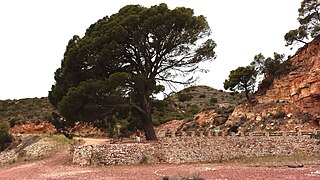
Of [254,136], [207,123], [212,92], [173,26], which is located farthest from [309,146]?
[212,92]

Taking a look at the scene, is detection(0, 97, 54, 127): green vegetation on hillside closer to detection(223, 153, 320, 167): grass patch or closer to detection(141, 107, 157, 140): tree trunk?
detection(141, 107, 157, 140): tree trunk

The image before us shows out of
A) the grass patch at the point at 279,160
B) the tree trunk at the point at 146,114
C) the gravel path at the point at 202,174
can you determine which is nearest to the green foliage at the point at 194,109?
the tree trunk at the point at 146,114

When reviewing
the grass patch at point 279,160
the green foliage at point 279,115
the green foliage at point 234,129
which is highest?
the green foliage at point 279,115

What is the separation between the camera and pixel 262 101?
4700 cm

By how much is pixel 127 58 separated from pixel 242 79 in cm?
2425

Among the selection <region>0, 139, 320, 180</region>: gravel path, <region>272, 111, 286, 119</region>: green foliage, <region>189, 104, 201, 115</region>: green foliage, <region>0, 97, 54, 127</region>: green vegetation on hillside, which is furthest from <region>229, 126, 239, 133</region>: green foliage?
<region>0, 97, 54, 127</region>: green vegetation on hillside

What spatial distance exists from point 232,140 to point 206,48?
304 inches

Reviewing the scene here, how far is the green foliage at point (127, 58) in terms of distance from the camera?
88.7ft

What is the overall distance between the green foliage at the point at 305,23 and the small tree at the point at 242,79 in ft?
19.8

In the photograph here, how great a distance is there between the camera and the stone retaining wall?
2627 centimetres

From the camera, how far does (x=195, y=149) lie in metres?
27.3

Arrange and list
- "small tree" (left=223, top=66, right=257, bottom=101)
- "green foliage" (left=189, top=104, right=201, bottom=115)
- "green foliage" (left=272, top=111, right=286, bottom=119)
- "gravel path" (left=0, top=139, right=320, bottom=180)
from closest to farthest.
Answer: "gravel path" (left=0, top=139, right=320, bottom=180)
"green foliage" (left=272, top=111, right=286, bottom=119)
"small tree" (left=223, top=66, right=257, bottom=101)
"green foliage" (left=189, top=104, right=201, bottom=115)

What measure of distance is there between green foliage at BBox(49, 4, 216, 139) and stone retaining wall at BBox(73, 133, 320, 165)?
129 inches

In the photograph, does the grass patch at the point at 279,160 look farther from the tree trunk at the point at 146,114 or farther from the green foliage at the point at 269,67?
the green foliage at the point at 269,67
